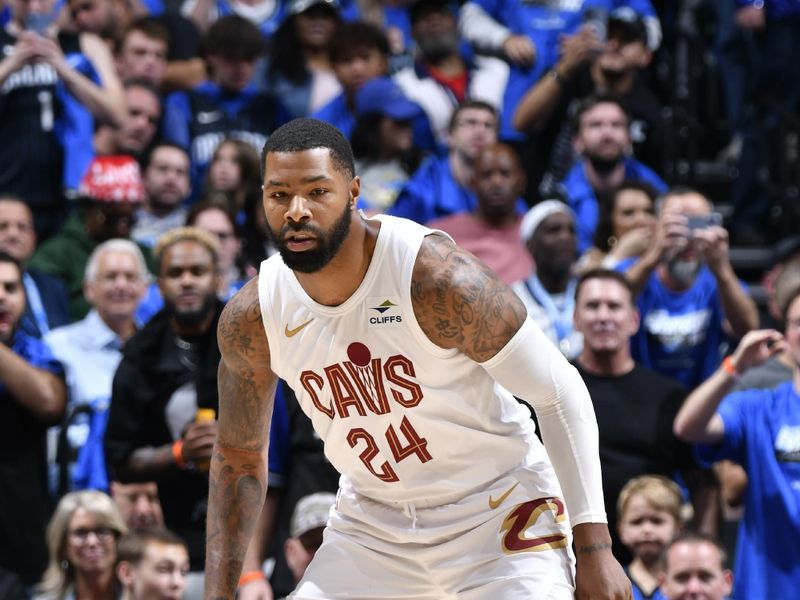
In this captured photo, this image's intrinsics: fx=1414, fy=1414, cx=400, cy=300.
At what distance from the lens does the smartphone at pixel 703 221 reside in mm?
6516

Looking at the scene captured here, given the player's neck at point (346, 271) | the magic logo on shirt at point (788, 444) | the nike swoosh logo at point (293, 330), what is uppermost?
the player's neck at point (346, 271)

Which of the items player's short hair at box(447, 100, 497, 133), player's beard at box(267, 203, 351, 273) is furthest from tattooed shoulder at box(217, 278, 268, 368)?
player's short hair at box(447, 100, 497, 133)

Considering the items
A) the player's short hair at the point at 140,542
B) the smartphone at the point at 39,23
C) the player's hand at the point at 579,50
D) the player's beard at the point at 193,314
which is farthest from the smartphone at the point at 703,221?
the smartphone at the point at 39,23

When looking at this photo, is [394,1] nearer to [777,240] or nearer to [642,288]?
[777,240]

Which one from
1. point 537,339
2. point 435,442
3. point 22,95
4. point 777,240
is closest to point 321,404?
point 435,442

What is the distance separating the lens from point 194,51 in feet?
30.0

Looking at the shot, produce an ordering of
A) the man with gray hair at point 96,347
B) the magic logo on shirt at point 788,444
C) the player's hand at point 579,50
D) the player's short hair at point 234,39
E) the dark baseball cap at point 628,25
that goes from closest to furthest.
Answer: the magic logo on shirt at point 788,444, the man with gray hair at point 96,347, the player's hand at point 579,50, the player's short hair at point 234,39, the dark baseball cap at point 628,25

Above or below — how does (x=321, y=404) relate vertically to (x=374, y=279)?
below

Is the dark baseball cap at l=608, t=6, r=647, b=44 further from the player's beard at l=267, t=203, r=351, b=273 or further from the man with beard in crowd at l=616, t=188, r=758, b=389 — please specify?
the player's beard at l=267, t=203, r=351, b=273

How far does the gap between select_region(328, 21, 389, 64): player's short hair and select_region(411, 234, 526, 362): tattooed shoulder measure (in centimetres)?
503

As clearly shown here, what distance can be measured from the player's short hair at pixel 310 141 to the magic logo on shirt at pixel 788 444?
2.79m

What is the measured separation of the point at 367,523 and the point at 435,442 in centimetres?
33

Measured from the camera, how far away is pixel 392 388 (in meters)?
3.71

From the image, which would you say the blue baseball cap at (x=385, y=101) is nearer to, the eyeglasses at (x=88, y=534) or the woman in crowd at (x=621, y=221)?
the woman in crowd at (x=621, y=221)
